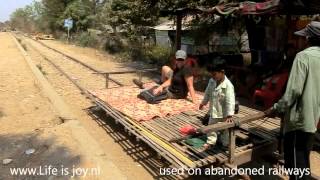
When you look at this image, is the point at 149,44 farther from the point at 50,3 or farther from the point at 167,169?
→ the point at 50,3

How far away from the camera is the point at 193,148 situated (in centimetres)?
500

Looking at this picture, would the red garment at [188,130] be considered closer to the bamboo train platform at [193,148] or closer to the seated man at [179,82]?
the bamboo train platform at [193,148]

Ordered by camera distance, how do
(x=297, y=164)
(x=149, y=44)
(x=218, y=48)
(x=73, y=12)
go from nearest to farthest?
(x=297, y=164), (x=218, y=48), (x=149, y=44), (x=73, y=12)

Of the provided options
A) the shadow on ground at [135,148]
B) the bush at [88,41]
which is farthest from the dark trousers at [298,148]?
the bush at [88,41]

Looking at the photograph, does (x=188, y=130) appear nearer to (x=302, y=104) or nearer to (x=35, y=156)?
(x=302, y=104)

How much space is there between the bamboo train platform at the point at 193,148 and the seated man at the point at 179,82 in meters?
0.97

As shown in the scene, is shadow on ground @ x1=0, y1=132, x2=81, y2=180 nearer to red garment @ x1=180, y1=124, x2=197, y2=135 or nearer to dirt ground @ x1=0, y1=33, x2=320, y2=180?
dirt ground @ x1=0, y1=33, x2=320, y2=180

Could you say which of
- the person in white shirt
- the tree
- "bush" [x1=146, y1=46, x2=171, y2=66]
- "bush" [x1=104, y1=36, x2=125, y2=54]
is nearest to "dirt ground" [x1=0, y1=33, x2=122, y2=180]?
the person in white shirt

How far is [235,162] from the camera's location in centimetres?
462

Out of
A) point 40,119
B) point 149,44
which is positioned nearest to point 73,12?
point 149,44

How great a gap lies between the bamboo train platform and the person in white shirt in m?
0.14

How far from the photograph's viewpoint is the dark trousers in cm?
398

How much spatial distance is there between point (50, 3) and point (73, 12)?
358 inches

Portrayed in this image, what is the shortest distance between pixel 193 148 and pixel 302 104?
65.2 inches
